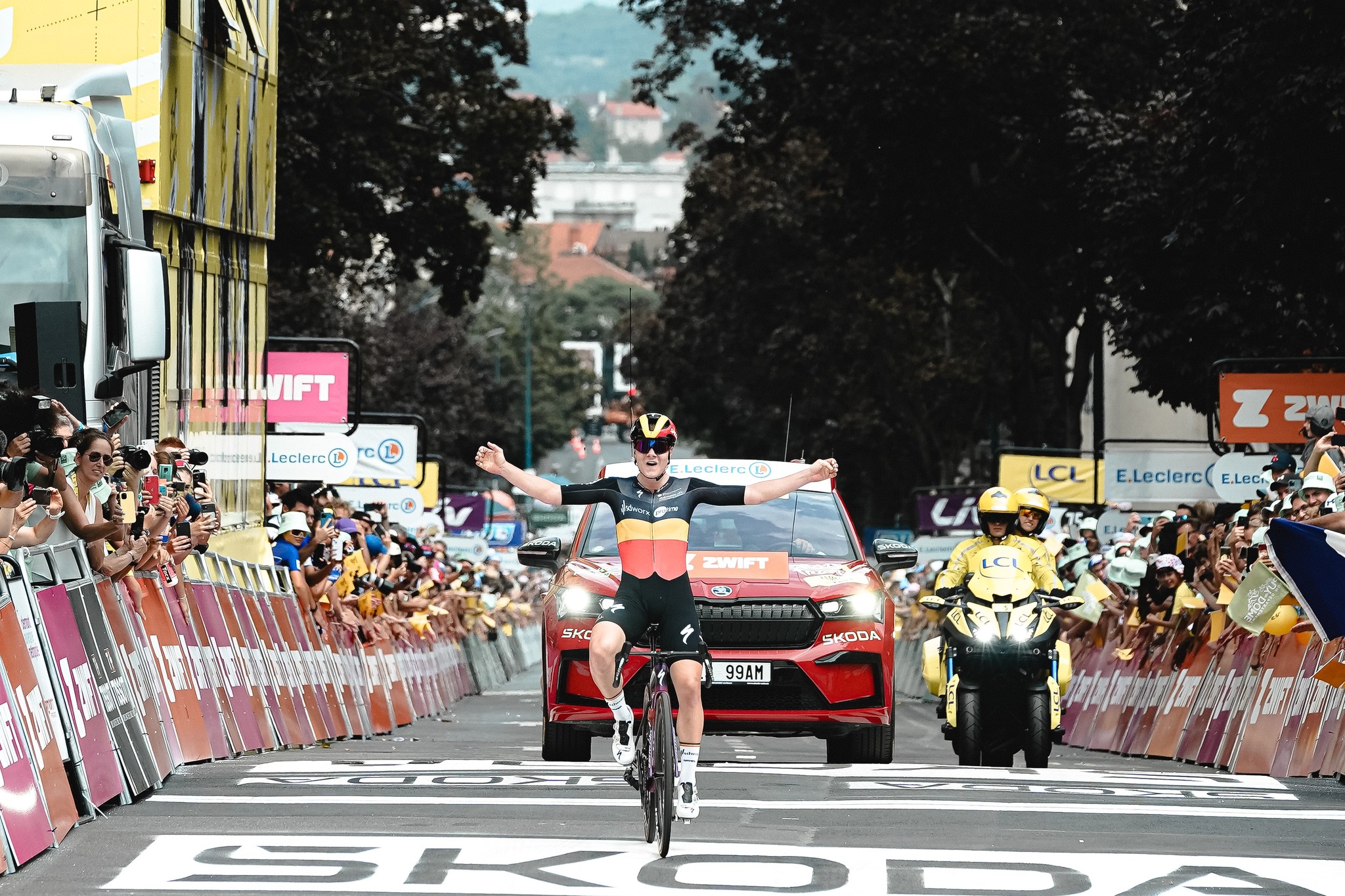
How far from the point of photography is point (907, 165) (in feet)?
121

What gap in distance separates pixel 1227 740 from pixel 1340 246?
815 cm

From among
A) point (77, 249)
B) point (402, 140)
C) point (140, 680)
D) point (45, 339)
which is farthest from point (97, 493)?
point (402, 140)

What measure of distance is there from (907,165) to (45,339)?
26243mm

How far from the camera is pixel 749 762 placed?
50.2ft

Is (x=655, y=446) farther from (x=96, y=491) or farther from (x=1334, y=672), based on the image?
(x=1334, y=672)

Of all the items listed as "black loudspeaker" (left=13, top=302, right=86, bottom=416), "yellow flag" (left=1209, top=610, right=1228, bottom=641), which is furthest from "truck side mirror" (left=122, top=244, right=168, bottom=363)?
"yellow flag" (left=1209, top=610, right=1228, bottom=641)

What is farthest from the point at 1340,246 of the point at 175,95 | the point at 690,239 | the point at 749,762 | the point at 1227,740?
the point at 690,239

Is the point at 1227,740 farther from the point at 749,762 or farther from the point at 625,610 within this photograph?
the point at 625,610

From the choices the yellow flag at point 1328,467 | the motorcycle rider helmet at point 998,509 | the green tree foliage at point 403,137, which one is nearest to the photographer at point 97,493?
the motorcycle rider helmet at point 998,509

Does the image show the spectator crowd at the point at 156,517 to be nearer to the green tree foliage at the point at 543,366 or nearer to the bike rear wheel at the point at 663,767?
the bike rear wheel at the point at 663,767

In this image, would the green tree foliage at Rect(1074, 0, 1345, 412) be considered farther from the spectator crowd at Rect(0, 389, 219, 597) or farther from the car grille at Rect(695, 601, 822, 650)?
the spectator crowd at Rect(0, 389, 219, 597)

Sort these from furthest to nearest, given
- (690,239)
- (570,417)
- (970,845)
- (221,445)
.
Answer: (570,417) → (690,239) → (221,445) → (970,845)

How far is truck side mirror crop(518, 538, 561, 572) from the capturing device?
1347cm

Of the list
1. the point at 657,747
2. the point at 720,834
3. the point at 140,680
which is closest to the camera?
the point at 657,747
